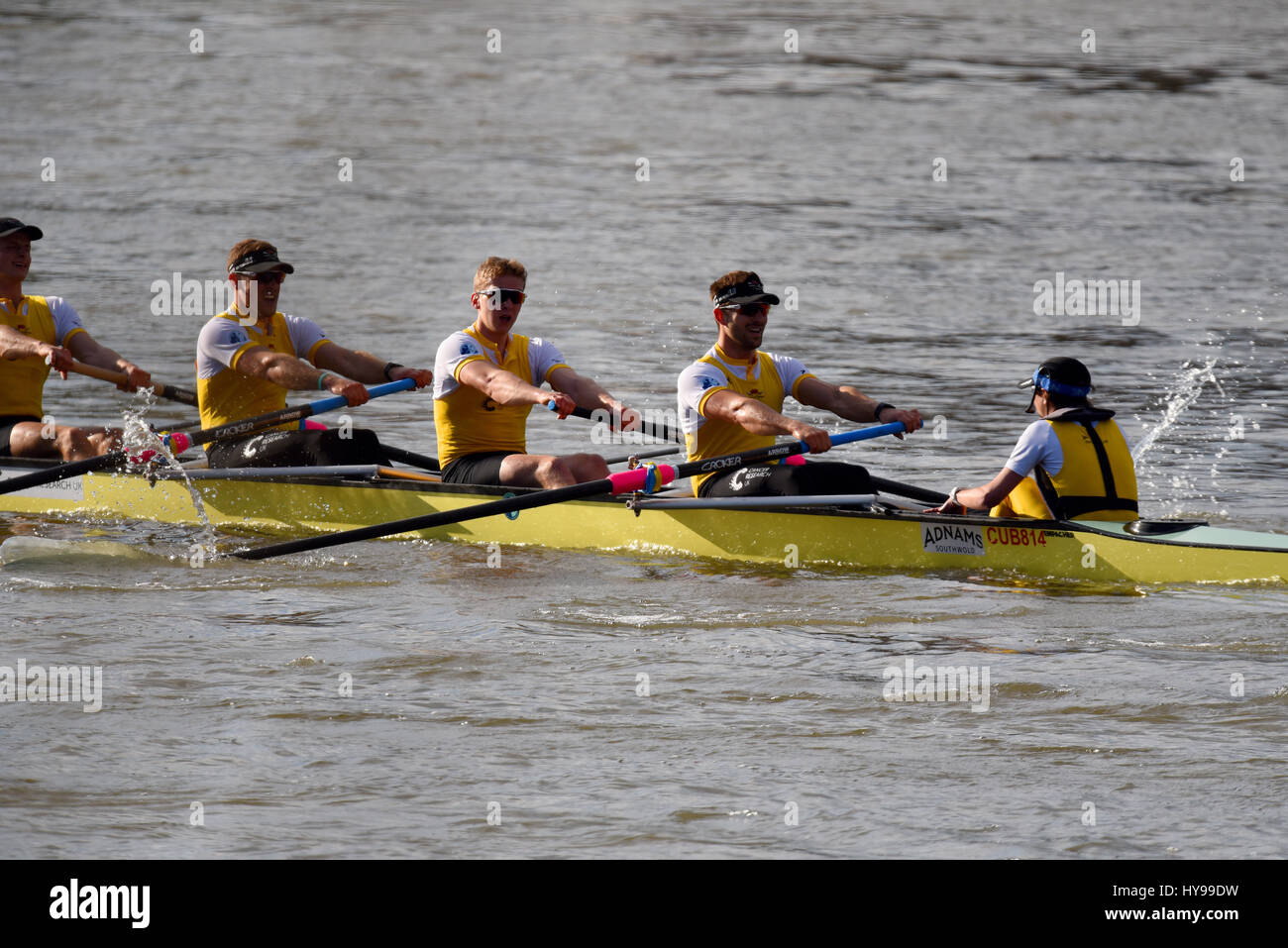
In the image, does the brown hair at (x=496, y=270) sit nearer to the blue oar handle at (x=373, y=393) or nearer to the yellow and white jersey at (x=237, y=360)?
the blue oar handle at (x=373, y=393)

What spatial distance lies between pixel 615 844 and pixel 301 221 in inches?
869

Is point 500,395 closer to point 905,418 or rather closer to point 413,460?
point 413,460

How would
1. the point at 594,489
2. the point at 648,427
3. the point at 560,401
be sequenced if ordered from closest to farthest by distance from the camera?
the point at 594,489
the point at 560,401
the point at 648,427

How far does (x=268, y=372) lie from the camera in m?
11.0

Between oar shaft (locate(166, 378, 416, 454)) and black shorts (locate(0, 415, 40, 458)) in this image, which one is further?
black shorts (locate(0, 415, 40, 458))

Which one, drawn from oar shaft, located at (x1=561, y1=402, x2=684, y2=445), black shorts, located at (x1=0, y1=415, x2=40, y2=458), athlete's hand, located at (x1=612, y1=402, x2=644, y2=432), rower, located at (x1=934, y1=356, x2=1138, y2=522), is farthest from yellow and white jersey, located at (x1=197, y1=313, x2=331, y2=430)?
rower, located at (x1=934, y1=356, x2=1138, y2=522)

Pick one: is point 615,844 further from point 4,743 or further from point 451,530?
point 451,530

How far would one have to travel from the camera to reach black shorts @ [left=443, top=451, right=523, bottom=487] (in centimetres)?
1054

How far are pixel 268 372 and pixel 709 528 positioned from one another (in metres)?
3.08

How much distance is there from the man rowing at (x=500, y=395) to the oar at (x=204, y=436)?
628mm

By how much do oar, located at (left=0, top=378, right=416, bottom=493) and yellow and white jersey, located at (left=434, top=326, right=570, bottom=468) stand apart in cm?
55

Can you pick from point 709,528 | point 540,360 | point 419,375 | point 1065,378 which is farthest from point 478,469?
point 1065,378

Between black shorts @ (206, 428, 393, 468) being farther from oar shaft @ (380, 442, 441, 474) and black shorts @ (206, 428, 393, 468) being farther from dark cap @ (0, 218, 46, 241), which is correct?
dark cap @ (0, 218, 46, 241)

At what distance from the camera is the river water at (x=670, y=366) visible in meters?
6.75
